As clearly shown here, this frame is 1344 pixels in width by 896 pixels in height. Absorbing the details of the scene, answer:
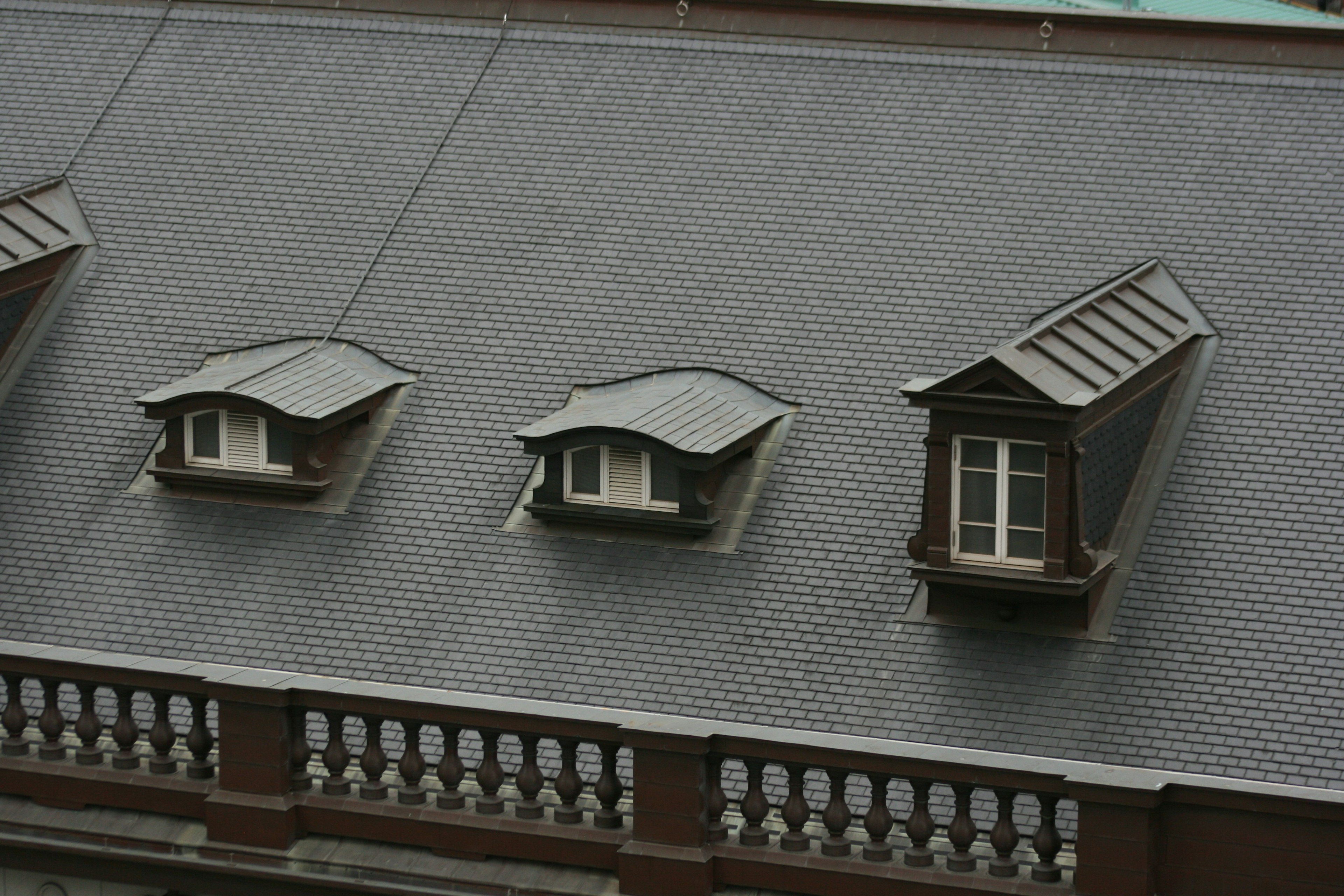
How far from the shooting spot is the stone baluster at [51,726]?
16953 millimetres

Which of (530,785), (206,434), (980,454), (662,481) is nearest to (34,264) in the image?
(206,434)

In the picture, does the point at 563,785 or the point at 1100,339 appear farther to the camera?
the point at 1100,339

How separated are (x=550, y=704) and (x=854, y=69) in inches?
465

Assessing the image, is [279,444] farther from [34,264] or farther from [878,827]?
[878,827]

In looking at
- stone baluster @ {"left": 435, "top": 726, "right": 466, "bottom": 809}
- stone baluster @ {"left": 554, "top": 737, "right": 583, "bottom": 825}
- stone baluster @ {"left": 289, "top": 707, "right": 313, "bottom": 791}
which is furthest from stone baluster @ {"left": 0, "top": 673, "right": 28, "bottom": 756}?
stone baluster @ {"left": 554, "top": 737, "right": 583, "bottom": 825}

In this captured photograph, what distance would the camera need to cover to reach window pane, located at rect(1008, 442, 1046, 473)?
58.8 ft

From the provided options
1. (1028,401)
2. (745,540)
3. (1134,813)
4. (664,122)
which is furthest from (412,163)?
(1134,813)

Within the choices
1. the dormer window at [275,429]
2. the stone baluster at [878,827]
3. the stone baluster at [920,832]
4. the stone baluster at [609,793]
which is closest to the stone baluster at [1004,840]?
the stone baluster at [920,832]

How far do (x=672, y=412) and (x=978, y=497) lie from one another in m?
3.68

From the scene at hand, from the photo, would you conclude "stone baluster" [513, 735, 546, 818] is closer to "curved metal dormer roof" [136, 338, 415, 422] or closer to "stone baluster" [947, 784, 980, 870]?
"stone baluster" [947, 784, 980, 870]

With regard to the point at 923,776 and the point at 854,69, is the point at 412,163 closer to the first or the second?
the point at 854,69

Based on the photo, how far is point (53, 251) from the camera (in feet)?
78.5

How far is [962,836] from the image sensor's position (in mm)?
14445

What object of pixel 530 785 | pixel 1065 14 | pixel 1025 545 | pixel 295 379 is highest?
pixel 1065 14
